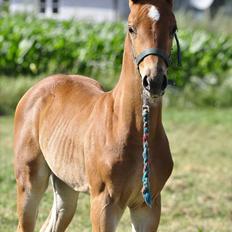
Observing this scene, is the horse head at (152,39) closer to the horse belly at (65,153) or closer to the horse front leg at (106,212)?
the horse front leg at (106,212)

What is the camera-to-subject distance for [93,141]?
518 centimetres

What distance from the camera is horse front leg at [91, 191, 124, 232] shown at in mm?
4957

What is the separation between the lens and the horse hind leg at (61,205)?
6.09 meters

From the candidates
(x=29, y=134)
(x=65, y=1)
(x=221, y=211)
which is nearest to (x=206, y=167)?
(x=221, y=211)

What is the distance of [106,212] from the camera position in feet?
16.2

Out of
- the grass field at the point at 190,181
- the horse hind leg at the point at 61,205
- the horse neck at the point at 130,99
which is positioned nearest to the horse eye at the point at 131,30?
the horse neck at the point at 130,99

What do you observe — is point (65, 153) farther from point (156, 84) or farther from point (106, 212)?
point (156, 84)

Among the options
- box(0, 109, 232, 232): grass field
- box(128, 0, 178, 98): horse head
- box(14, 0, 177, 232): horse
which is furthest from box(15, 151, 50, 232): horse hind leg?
box(128, 0, 178, 98): horse head

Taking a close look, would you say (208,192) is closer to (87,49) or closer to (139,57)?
(139,57)

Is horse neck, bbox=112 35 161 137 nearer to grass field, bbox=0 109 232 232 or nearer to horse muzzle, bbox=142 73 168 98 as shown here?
horse muzzle, bbox=142 73 168 98

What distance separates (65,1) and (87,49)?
14366 millimetres

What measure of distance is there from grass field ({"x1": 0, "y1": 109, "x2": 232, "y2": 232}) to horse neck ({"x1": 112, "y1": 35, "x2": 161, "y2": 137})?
1808mm

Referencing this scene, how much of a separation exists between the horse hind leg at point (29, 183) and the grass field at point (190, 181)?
4.18 ft

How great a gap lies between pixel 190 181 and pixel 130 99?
4.90 m
